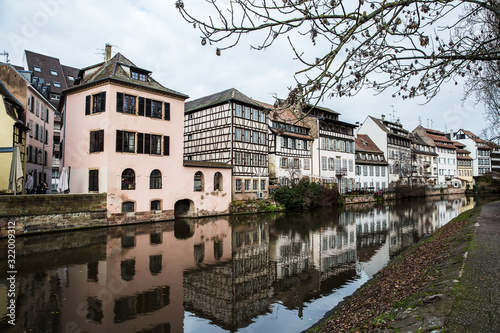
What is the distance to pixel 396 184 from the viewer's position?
2061 inches

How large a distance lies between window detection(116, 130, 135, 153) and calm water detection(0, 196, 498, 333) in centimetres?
657

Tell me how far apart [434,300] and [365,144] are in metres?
52.9

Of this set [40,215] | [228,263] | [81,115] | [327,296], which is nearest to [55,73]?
[81,115]

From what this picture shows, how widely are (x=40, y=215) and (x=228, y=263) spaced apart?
11413mm

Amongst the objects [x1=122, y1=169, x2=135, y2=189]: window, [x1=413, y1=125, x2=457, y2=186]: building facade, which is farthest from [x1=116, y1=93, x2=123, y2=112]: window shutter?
[x1=413, y1=125, x2=457, y2=186]: building facade

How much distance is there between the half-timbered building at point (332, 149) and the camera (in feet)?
135

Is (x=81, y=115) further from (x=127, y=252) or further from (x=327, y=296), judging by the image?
(x=327, y=296)

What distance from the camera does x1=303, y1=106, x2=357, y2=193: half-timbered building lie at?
41156 millimetres

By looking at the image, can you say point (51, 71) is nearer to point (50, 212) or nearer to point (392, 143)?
point (50, 212)

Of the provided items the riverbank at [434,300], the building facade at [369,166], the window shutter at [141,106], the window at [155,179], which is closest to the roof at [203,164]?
the window at [155,179]

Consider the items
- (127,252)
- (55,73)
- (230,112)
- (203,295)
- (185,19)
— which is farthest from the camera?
(55,73)

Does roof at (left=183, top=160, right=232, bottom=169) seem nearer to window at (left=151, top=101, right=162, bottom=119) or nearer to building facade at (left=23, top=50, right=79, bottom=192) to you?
window at (left=151, top=101, right=162, bottom=119)

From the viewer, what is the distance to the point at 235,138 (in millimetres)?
30172

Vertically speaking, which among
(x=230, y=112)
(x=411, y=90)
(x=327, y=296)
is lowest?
(x=327, y=296)
